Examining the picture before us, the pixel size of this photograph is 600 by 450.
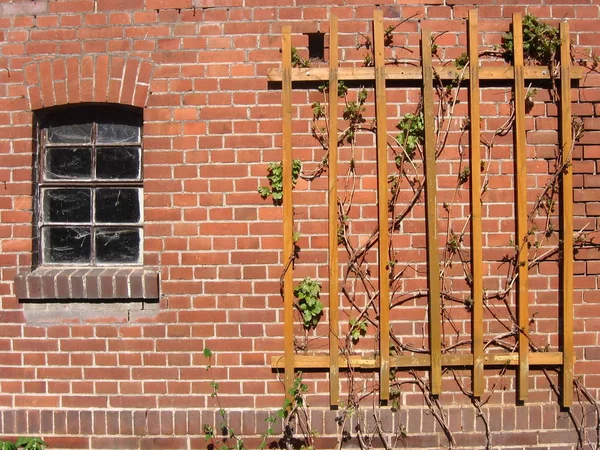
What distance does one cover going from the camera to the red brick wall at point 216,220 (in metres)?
2.99

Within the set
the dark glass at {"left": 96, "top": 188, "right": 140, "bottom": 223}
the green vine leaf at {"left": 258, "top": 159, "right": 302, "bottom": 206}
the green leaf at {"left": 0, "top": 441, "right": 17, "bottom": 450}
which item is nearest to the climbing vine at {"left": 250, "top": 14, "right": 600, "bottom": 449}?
the green vine leaf at {"left": 258, "top": 159, "right": 302, "bottom": 206}

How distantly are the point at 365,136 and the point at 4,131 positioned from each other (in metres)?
2.28

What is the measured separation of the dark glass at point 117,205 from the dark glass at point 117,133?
0.32 meters

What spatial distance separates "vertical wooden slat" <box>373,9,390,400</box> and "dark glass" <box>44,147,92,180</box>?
6.21ft

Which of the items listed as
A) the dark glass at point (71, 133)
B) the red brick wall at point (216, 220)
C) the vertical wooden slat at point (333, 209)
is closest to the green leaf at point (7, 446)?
the red brick wall at point (216, 220)

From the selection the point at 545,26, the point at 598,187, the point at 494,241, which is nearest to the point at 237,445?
the point at 494,241

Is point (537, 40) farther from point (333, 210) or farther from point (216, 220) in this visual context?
point (216, 220)

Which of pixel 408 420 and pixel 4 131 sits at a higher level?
pixel 4 131

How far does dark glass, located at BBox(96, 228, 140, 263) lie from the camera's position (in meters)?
3.16

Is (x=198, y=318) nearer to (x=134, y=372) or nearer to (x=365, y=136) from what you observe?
(x=134, y=372)

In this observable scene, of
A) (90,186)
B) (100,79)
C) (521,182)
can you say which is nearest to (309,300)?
(521,182)

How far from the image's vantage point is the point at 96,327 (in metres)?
3.03

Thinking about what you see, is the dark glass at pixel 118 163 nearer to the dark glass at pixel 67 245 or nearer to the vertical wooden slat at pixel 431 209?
the dark glass at pixel 67 245

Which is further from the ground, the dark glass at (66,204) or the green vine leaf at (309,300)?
the dark glass at (66,204)
